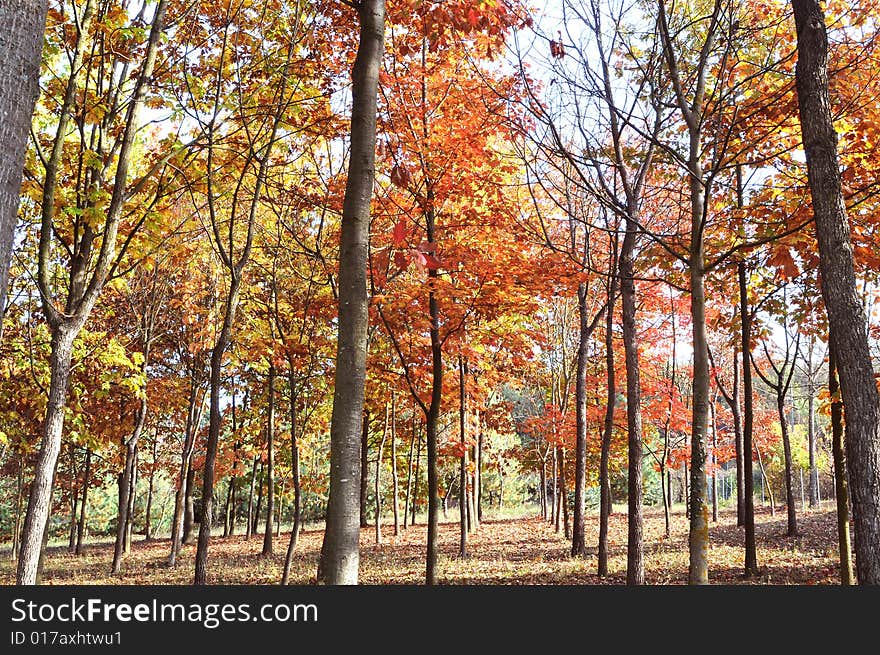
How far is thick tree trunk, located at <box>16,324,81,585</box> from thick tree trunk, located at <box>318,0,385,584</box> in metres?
3.44

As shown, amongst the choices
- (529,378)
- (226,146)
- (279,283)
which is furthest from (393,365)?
(529,378)

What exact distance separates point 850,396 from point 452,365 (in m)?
11.3

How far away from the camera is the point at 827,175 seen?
453 cm

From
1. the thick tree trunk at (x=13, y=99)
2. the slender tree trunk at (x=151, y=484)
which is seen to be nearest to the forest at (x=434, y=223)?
the thick tree trunk at (x=13, y=99)

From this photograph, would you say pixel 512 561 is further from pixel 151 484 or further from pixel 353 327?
pixel 151 484

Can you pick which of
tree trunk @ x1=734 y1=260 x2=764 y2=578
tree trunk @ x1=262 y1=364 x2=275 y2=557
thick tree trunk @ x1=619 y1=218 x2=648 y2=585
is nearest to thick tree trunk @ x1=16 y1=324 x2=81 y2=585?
thick tree trunk @ x1=619 y1=218 x2=648 y2=585

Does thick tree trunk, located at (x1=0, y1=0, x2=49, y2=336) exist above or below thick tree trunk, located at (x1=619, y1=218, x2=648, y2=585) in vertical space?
above

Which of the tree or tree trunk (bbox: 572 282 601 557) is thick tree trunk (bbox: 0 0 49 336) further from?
tree trunk (bbox: 572 282 601 557)

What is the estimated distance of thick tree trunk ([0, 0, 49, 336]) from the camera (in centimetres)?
216

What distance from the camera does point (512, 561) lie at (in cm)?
1184

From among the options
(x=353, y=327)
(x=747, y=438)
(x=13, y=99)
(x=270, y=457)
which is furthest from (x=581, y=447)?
(x=13, y=99)

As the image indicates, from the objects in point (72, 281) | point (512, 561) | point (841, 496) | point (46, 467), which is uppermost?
point (72, 281)

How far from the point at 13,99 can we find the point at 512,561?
1148 centimetres

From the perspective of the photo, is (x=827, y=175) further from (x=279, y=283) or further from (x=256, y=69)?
(x=279, y=283)
